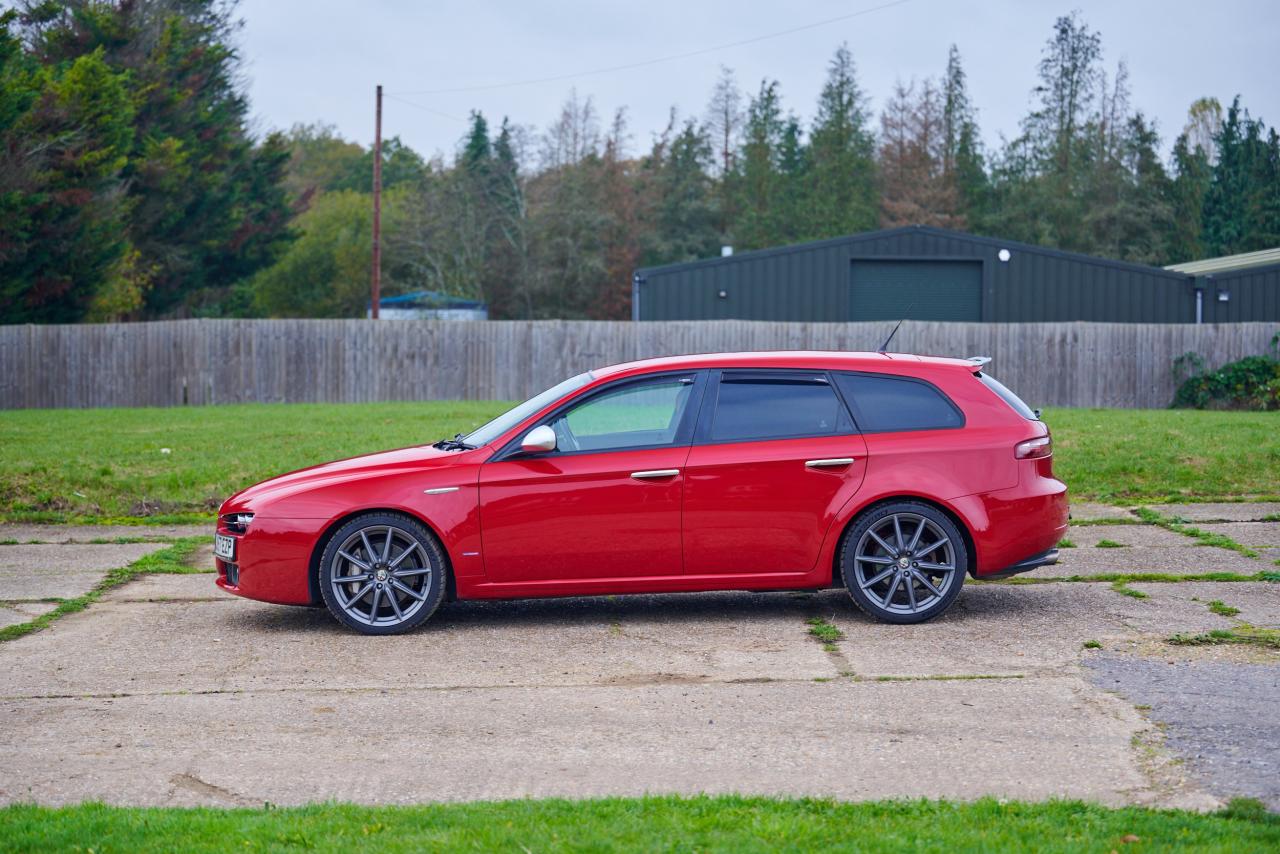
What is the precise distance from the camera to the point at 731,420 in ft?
A: 25.4

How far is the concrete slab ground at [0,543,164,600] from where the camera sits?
9.07m

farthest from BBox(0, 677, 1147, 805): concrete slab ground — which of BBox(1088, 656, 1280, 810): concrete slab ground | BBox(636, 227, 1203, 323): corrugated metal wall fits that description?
BBox(636, 227, 1203, 323): corrugated metal wall

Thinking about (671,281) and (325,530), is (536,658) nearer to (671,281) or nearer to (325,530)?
(325,530)

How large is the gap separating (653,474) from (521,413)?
102cm

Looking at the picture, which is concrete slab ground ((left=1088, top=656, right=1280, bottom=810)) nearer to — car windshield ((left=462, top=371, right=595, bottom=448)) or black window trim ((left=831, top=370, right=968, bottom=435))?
black window trim ((left=831, top=370, right=968, bottom=435))

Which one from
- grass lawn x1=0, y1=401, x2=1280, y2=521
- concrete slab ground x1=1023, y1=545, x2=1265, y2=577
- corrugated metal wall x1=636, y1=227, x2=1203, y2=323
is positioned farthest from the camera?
corrugated metal wall x1=636, y1=227, x2=1203, y2=323

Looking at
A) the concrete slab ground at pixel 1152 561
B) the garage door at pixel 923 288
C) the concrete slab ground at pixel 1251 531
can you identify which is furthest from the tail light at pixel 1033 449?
the garage door at pixel 923 288

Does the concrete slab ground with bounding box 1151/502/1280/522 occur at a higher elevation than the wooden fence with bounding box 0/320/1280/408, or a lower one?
lower

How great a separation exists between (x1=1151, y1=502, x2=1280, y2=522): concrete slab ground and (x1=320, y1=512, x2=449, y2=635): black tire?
7049 millimetres

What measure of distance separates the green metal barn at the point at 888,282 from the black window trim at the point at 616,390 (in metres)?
25.9

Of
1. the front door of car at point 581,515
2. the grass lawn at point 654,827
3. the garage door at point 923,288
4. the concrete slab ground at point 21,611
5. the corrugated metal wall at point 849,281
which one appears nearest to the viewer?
the grass lawn at point 654,827

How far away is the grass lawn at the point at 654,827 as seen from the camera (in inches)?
158

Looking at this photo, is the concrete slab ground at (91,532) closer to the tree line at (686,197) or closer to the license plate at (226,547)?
the license plate at (226,547)

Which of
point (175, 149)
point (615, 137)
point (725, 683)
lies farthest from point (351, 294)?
point (725, 683)
